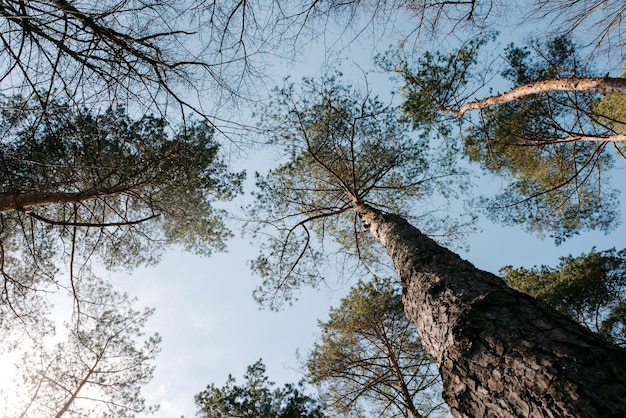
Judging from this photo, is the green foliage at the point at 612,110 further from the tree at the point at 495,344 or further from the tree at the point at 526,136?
the tree at the point at 495,344

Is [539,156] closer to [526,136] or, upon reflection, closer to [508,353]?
[526,136]

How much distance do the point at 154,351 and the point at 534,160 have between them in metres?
8.95

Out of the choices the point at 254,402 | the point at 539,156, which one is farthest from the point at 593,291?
the point at 254,402

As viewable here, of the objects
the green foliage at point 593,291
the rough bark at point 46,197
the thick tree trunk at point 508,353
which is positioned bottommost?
the thick tree trunk at point 508,353

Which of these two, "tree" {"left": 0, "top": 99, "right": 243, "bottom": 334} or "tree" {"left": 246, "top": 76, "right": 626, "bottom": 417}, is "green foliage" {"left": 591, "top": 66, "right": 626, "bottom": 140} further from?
"tree" {"left": 0, "top": 99, "right": 243, "bottom": 334}

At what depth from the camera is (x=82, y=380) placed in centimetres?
778

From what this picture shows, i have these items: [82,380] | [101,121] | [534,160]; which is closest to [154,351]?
[82,380]

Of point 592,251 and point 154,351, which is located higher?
point 154,351

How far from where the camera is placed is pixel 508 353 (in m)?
1.50

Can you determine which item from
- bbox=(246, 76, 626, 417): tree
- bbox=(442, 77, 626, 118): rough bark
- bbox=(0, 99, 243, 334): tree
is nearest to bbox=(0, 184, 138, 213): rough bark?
bbox=(0, 99, 243, 334): tree

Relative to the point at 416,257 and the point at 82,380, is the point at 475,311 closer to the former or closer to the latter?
the point at 416,257

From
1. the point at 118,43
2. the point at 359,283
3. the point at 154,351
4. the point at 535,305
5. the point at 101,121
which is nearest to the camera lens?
the point at 535,305

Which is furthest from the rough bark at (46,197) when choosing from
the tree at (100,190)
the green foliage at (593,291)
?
the green foliage at (593,291)

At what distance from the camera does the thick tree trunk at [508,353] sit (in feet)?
3.96
